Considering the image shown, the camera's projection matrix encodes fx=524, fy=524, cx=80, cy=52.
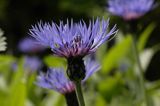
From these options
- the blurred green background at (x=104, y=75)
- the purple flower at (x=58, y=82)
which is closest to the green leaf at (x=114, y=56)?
the blurred green background at (x=104, y=75)

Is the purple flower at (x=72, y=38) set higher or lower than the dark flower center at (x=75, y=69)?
higher

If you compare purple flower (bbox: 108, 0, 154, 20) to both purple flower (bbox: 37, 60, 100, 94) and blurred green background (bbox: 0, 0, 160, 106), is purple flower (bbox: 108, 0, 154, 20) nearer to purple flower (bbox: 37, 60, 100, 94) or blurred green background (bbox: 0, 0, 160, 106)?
blurred green background (bbox: 0, 0, 160, 106)

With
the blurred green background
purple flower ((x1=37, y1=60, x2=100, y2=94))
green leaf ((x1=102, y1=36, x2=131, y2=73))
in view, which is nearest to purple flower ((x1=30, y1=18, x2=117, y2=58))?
purple flower ((x1=37, y1=60, x2=100, y2=94))

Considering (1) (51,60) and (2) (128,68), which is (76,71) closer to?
(1) (51,60)

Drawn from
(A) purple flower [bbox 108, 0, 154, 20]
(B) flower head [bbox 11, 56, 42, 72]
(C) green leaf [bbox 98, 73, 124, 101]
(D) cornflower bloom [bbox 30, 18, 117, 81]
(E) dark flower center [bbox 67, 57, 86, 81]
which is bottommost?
(E) dark flower center [bbox 67, 57, 86, 81]

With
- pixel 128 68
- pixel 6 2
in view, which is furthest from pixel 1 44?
pixel 6 2

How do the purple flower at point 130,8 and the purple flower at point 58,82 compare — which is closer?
the purple flower at point 58,82

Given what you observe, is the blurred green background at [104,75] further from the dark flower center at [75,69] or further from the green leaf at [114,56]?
the dark flower center at [75,69]

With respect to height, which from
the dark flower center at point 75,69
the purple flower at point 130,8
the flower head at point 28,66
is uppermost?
the flower head at point 28,66
